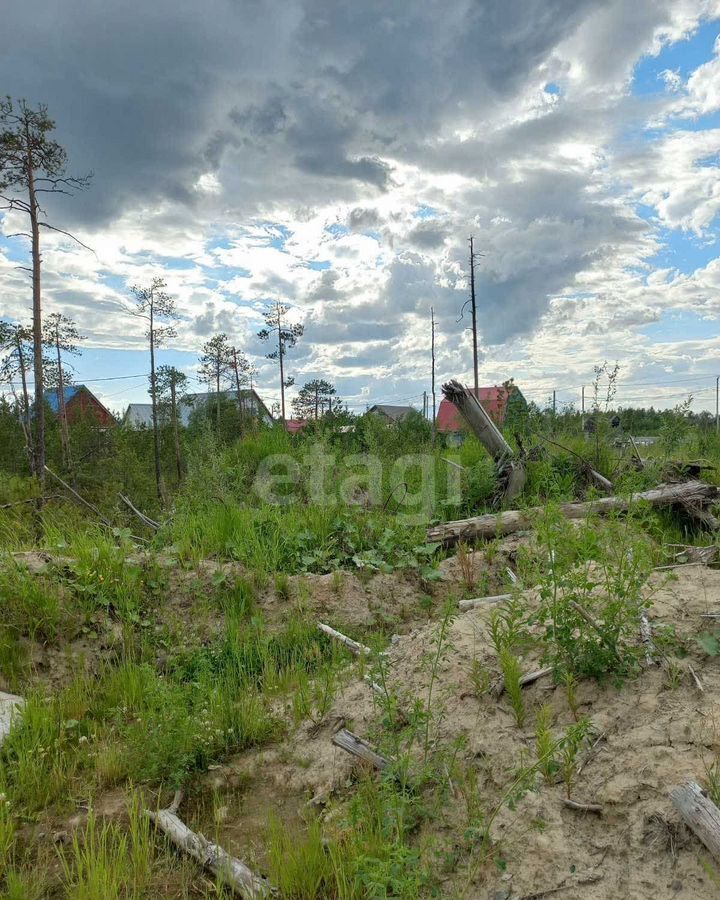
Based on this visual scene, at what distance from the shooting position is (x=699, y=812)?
7.59ft

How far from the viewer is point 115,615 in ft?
17.0

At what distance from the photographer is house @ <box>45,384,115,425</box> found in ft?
95.3

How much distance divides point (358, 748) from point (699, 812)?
169cm

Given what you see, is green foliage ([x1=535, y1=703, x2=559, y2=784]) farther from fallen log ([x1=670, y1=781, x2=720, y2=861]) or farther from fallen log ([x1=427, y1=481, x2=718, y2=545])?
fallen log ([x1=427, y1=481, x2=718, y2=545])

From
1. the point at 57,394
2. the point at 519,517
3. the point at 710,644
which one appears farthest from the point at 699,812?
the point at 57,394

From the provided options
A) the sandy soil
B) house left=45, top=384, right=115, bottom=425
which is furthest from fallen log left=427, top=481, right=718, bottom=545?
house left=45, top=384, right=115, bottom=425

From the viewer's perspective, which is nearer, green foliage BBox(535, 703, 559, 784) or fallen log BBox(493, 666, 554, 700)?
green foliage BBox(535, 703, 559, 784)

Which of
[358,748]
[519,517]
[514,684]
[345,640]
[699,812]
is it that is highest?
[519,517]

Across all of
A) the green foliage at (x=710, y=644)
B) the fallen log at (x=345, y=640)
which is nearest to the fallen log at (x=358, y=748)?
the fallen log at (x=345, y=640)

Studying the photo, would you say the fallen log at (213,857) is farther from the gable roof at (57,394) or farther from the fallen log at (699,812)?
the gable roof at (57,394)

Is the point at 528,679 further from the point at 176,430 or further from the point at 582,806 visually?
the point at 176,430

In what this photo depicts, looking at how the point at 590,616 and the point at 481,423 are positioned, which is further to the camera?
the point at 481,423

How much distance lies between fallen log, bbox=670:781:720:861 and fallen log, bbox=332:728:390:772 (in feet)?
4.52

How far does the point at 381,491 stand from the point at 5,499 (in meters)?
7.87
